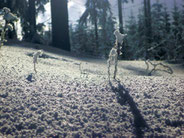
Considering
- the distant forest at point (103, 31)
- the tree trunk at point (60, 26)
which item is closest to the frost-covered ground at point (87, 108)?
the distant forest at point (103, 31)

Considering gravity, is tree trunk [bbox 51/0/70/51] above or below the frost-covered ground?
above

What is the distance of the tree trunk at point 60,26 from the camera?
7082mm

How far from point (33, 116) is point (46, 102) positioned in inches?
7.6

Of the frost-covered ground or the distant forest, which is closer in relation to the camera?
the frost-covered ground

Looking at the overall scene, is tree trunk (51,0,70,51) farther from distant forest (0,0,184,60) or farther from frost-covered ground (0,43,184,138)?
frost-covered ground (0,43,184,138)

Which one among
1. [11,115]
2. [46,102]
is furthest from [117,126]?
[11,115]

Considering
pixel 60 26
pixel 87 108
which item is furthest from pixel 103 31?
pixel 87 108

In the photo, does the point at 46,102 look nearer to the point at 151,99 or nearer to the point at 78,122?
the point at 78,122

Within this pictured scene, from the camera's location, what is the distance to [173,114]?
1.54 m

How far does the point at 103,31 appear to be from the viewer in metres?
20.2

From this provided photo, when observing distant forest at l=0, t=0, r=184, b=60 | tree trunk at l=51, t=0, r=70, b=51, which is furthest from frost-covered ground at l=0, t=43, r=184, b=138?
tree trunk at l=51, t=0, r=70, b=51

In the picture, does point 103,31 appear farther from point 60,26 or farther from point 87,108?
point 87,108

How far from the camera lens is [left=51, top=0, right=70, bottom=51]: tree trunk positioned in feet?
23.2

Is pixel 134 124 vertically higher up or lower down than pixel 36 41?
lower down
